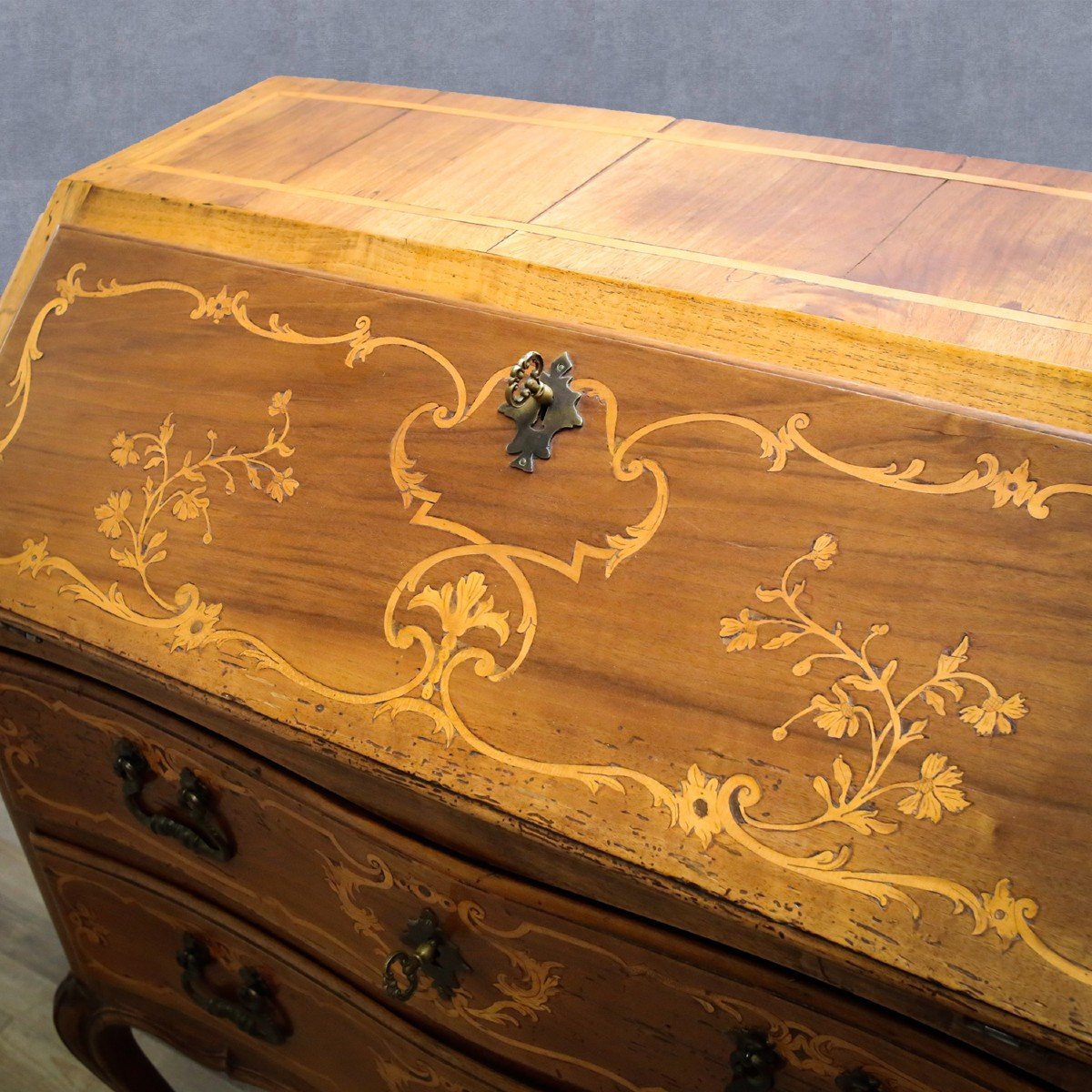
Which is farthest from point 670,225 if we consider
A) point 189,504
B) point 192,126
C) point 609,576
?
point 192,126

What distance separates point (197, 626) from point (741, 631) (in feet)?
1.50

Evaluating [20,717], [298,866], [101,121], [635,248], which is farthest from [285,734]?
[101,121]

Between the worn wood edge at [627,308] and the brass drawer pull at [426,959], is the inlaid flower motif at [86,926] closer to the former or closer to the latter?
the brass drawer pull at [426,959]

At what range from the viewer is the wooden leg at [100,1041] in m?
1.50

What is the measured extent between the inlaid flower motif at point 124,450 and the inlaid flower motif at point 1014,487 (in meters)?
0.73

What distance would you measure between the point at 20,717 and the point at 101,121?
1.42 metres

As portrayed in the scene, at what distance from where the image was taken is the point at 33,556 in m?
1.11

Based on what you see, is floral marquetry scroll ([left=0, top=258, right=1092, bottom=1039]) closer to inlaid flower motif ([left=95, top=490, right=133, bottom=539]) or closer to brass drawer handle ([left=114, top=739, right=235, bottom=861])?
inlaid flower motif ([left=95, top=490, right=133, bottom=539])

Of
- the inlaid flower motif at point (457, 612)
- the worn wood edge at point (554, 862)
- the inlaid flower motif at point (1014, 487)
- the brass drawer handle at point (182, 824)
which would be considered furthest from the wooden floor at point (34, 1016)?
the inlaid flower motif at point (1014, 487)

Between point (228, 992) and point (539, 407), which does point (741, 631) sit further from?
point (228, 992)

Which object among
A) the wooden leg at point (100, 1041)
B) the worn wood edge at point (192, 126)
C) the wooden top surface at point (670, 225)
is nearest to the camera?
the wooden top surface at point (670, 225)

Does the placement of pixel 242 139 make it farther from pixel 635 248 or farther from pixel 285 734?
pixel 285 734

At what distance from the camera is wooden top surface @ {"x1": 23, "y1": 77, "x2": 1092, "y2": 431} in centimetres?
96

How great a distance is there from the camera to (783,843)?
813 mm
